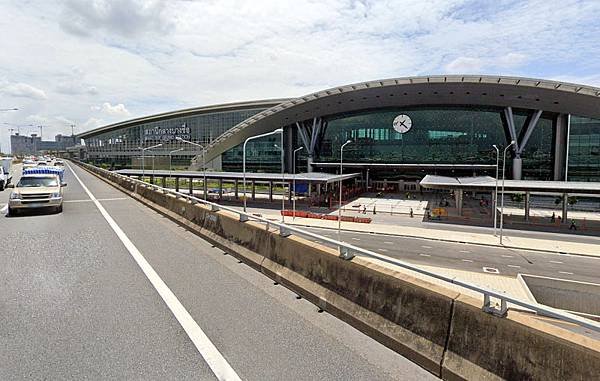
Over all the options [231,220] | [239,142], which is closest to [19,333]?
[231,220]

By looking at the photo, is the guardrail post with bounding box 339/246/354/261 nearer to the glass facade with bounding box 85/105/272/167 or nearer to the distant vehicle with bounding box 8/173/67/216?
the distant vehicle with bounding box 8/173/67/216

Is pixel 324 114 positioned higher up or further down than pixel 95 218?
higher up

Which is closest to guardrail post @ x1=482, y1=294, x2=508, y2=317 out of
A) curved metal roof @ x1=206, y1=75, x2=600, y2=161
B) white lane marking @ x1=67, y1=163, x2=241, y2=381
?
white lane marking @ x1=67, y1=163, x2=241, y2=381

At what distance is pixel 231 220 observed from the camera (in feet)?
33.1

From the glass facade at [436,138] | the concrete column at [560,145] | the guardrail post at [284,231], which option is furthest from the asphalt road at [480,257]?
the glass facade at [436,138]

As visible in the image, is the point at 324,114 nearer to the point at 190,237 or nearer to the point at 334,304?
the point at 190,237

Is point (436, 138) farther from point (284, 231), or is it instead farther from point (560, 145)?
point (284, 231)

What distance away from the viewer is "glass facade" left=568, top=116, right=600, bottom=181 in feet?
191

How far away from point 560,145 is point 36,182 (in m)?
70.4

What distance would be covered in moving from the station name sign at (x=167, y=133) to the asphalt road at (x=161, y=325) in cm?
10568

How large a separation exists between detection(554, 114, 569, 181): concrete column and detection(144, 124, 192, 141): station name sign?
3506 inches

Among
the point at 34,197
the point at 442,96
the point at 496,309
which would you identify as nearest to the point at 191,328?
the point at 496,309

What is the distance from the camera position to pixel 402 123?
231 ft

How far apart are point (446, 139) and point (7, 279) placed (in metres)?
70.4
